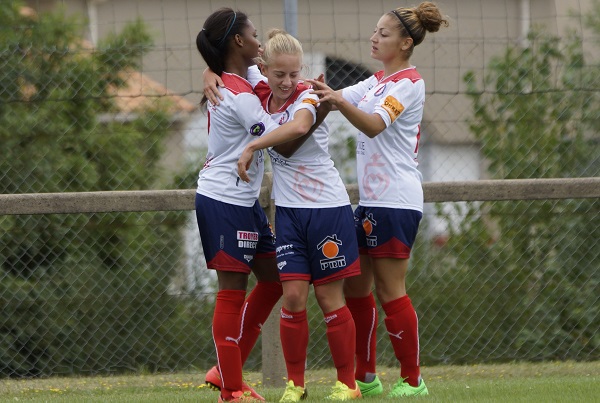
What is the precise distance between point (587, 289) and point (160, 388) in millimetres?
3055

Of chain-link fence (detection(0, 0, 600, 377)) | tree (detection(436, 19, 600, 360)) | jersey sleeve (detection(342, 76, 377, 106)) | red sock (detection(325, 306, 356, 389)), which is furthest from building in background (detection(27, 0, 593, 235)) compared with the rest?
red sock (detection(325, 306, 356, 389))

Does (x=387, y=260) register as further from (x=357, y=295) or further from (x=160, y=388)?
(x=160, y=388)

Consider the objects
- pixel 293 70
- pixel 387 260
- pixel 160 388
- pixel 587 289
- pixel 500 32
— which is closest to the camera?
pixel 293 70

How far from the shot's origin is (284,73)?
15.3 ft

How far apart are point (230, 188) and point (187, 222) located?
2800mm

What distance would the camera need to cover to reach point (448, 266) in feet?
24.9

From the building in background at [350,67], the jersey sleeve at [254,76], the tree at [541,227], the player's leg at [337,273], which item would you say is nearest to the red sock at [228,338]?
the player's leg at [337,273]

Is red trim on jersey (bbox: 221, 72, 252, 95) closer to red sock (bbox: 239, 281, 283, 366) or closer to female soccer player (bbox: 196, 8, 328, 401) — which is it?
female soccer player (bbox: 196, 8, 328, 401)

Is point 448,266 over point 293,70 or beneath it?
beneath

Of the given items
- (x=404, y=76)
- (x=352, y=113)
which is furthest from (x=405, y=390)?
(x=404, y=76)

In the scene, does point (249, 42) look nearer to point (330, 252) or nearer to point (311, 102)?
point (311, 102)

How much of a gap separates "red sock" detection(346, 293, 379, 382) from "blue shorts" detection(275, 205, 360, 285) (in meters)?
0.44

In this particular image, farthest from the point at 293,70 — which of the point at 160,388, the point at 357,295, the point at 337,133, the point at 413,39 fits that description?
the point at 337,133

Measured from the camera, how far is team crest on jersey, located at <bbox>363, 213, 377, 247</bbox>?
5012mm
